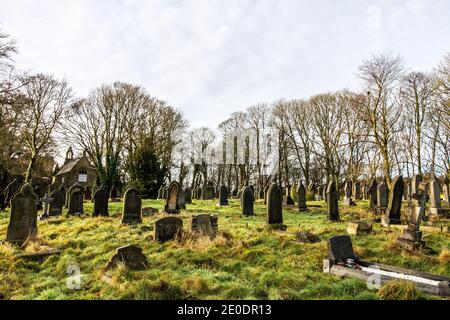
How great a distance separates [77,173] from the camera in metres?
41.4

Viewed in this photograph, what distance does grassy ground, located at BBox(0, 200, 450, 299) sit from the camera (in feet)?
15.8

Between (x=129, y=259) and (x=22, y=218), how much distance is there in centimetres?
466

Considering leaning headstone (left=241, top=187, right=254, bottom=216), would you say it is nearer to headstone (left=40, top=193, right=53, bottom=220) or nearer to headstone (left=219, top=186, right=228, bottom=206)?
headstone (left=219, top=186, right=228, bottom=206)

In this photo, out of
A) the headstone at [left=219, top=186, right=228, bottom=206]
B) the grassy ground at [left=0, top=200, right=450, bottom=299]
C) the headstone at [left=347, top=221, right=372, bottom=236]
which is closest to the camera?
the grassy ground at [left=0, top=200, right=450, bottom=299]

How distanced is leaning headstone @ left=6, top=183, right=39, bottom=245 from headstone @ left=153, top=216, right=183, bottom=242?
3636 mm

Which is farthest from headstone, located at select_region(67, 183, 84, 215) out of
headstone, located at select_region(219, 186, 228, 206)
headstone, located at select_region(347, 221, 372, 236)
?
headstone, located at select_region(347, 221, 372, 236)

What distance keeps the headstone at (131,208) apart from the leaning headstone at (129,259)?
5479mm

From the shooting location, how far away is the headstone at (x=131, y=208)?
37.2 feet

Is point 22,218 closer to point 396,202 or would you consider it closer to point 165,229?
point 165,229

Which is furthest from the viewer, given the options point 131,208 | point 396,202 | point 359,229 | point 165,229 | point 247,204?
point 247,204

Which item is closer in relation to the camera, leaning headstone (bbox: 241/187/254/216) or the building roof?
leaning headstone (bbox: 241/187/254/216)

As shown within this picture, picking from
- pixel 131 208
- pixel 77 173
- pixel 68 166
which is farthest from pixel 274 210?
pixel 68 166
